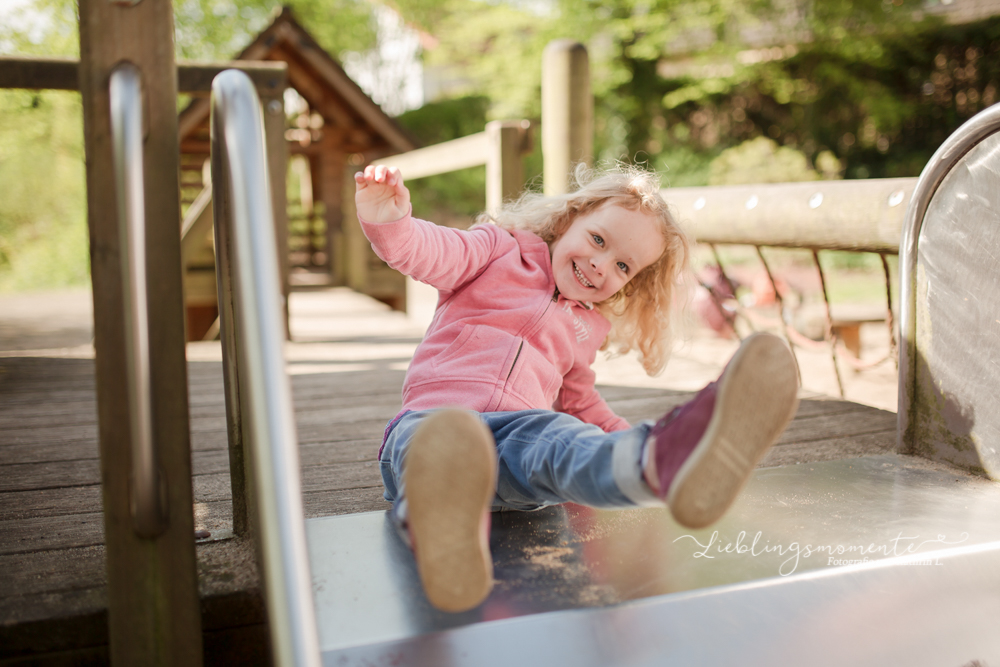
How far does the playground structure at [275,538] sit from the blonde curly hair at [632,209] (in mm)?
473

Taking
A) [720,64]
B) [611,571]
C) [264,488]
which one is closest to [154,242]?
[264,488]

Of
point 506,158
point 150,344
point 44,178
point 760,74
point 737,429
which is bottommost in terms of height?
point 737,429

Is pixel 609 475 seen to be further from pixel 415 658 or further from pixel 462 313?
pixel 462 313

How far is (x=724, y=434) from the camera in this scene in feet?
2.87

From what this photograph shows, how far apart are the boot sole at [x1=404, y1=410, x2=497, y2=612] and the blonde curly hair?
2.62ft

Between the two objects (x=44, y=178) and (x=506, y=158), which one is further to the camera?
(x=44, y=178)

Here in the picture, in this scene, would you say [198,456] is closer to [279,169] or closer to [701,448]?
[701,448]

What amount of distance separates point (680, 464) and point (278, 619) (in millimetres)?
476

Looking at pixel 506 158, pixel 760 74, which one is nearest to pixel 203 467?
pixel 506 158

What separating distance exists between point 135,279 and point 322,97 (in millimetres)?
6499

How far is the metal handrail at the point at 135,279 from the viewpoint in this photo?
825mm

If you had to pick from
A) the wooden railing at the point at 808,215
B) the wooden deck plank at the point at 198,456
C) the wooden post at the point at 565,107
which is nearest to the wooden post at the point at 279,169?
the wooden deck plank at the point at 198,456

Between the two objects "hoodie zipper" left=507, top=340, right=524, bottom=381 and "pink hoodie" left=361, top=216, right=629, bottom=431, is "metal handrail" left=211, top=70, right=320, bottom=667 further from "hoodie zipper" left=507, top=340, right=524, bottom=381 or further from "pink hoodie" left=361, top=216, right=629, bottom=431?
"hoodie zipper" left=507, top=340, right=524, bottom=381

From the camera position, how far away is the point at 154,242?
0.88 m
